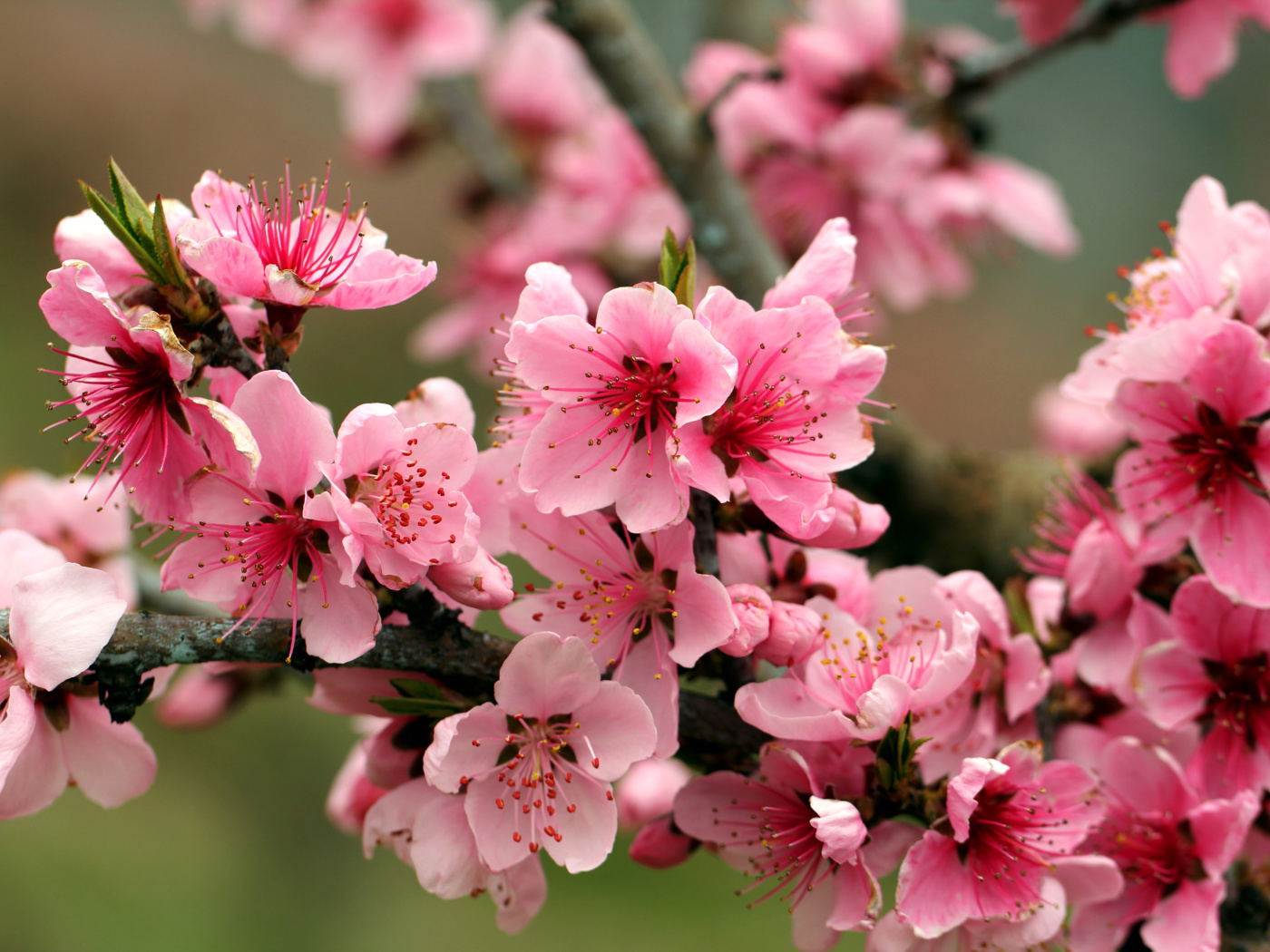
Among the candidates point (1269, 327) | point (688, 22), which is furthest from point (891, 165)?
point (688, 22)

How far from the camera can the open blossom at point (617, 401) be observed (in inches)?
24.4

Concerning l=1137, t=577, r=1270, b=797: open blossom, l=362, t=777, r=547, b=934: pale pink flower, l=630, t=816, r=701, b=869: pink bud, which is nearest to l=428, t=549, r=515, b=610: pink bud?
l=362, t=777, r=547, b=934: pale pink flower

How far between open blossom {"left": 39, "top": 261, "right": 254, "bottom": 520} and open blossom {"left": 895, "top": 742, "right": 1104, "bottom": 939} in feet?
1.71

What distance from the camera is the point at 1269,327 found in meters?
0.78

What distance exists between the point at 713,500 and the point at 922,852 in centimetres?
28

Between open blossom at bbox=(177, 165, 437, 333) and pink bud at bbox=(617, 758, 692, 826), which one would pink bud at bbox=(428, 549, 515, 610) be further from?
pink bud at bbox=(617, 758, 692, 826)

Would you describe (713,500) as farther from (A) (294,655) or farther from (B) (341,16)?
(B) (341,16)

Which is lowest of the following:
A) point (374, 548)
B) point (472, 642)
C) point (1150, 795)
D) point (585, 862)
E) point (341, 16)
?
point (1150, 795)

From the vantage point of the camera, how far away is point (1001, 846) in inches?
27.3

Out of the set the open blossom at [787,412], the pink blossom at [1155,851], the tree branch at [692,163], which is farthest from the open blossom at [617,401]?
the tree branch at [692,163]

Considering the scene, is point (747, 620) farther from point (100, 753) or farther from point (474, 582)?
point (100, 753)

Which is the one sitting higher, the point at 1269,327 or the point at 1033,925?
the point at 1269,327

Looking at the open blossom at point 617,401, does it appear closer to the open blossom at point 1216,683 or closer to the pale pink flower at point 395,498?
the pale pink flower at point 395,498

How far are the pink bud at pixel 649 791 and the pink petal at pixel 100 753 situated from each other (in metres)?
0.47
